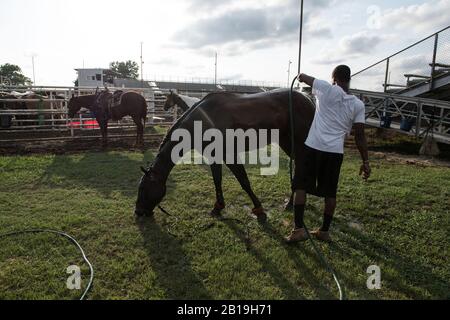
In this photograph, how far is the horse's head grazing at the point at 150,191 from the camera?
4266 mm

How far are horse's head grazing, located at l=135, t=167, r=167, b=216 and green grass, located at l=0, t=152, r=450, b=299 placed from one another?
199 millimetres

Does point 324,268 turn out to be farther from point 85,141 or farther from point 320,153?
point 85,141

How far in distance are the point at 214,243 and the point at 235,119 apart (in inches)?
63.0

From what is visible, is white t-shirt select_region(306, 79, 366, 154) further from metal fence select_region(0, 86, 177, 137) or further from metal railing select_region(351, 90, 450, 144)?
metal fence select_region(0, 86, 177, 137)

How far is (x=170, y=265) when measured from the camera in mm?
3221

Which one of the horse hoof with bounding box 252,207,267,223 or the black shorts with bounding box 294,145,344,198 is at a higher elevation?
the black shorts with bounding box 294,145,344,198

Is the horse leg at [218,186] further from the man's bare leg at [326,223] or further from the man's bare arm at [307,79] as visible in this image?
the man's bare arm at [307,79]

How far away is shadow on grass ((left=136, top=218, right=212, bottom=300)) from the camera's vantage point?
9.08 feet

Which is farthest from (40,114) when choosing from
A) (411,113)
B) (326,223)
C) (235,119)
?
(411,113)

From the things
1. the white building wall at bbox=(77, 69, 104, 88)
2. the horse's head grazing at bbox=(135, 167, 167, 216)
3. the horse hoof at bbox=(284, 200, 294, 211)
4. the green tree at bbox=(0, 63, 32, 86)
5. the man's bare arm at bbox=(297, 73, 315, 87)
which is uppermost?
the green tree at bbox=(0, 63, 32, 86)

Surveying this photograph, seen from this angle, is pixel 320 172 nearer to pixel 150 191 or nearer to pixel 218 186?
pixel 218 186

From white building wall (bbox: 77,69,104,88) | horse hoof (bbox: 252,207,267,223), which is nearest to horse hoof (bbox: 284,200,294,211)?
horse hoof (bbox: 252,207,267,223)
